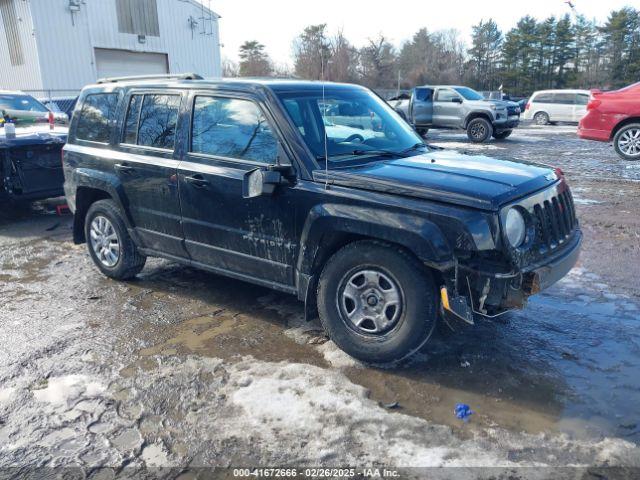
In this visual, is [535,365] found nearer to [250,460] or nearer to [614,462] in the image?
[614,462]

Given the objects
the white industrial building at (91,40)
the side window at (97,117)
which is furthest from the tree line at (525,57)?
the side window at (97,117)

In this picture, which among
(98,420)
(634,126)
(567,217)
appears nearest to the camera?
(98,420)

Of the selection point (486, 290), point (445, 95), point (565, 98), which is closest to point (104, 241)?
point (486, 290)

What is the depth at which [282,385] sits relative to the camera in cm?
342

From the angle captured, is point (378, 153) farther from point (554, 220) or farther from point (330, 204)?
point (554, 220)

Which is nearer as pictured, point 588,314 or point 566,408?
point 566,408

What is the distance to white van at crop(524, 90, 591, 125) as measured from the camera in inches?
970

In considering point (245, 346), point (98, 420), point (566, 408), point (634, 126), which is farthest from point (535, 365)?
point (634, 126)

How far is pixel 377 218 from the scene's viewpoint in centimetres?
339

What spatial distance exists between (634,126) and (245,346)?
33.7 feet

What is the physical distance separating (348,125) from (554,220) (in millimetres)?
1682

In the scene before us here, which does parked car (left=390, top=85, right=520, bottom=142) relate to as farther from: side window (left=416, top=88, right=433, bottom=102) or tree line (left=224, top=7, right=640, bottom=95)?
Answer: tree line (left=224, top=7, right=640, bottom=95)

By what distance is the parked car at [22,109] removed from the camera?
11.5 metres

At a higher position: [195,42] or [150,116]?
[195,42]
